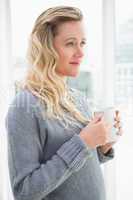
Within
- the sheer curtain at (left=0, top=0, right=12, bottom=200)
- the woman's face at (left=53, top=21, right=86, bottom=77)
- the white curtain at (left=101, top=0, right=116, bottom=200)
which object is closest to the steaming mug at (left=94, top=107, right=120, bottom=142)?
the woman's face at (left=53, top=21, right=86, bottom=77)

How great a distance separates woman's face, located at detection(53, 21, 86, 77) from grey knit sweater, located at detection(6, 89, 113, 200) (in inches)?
5.5

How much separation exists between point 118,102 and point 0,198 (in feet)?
2.63

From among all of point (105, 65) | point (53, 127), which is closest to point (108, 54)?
point (105, 65)

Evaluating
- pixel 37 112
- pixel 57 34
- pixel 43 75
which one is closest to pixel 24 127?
pixel 37 112

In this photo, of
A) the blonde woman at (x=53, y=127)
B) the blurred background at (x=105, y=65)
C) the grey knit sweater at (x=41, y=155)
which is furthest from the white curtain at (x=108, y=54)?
the grey knit sweater at (x=41, y=155)

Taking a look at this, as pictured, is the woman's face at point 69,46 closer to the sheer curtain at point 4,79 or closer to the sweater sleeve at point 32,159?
the sweater sleeve at point 32,159

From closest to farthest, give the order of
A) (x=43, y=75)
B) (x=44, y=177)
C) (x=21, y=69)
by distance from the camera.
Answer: (x=44, y=177)
(x=43, y=75)
(x=21, y=69)

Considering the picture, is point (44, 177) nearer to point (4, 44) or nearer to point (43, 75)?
point (43, 75)

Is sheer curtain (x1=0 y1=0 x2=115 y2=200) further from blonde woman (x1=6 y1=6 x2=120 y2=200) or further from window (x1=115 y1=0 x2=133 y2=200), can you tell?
blonde woman (x1=6 y1=6 x2=120 y2=200)

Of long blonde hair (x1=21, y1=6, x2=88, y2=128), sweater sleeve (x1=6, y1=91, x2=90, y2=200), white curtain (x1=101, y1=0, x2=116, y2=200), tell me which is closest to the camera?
sweater sleeve (x1=6, y1=91, x2=90, y2=200)

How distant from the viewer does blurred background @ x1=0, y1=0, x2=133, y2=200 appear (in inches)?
65.8

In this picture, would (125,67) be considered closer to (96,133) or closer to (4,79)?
(4,79)

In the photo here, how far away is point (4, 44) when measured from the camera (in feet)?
5.78

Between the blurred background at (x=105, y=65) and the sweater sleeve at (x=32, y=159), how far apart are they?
2.76 feet
